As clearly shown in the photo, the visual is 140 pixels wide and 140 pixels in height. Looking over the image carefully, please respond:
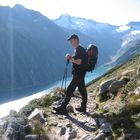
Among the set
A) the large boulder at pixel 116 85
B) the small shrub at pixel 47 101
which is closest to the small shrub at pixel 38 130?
the small shrub at pixel 47 101

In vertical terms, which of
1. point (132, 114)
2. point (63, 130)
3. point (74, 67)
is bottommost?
point (63, 130)

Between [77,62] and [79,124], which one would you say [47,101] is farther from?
[77,62]

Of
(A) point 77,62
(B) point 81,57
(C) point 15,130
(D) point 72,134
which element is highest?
(B) point 81,57

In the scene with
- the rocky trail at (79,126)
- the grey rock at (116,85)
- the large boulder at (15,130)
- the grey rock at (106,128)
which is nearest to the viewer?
the large boulder at (15,130)

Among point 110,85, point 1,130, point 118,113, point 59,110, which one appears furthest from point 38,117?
point 110,85

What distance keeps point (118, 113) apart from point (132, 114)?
645mm

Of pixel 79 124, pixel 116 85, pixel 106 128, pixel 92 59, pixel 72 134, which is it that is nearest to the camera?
pixel 106 128

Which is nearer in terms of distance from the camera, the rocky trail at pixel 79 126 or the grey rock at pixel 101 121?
the rocky trail at pixel 79 126

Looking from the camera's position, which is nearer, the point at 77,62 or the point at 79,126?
the point at 79,126

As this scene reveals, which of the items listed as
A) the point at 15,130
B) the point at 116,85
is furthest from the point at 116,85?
the point at 15,130

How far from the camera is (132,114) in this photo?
11492mm

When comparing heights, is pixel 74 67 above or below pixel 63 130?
above

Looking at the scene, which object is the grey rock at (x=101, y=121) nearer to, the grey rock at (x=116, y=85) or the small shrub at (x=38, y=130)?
the small shrub at (x=38, y=130)

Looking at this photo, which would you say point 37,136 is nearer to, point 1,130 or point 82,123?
point 1,130
